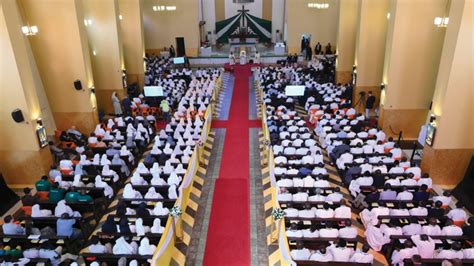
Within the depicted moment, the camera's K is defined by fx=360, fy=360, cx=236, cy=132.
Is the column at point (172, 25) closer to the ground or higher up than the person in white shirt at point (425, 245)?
higher up

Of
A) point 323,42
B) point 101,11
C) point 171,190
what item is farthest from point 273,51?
point 171,190

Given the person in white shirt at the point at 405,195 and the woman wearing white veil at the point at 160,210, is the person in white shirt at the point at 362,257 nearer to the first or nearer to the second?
the person in white shirt at the point at 405,195

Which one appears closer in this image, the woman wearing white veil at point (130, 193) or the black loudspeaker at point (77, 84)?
the woman wearing white veil at point (130, 193)

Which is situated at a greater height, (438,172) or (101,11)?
(101,11)

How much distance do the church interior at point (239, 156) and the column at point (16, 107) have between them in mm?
47

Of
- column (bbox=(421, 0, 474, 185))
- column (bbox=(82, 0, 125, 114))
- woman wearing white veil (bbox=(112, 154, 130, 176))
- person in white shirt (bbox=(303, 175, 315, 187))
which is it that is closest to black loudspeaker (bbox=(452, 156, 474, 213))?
column (bbox=(421, 0, 474, 185))

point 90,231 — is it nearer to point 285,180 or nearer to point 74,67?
point 285,180

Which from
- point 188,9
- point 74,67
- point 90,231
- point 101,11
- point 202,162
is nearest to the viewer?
point 90,231

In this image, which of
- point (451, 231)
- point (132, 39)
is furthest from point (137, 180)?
point (132, 39)

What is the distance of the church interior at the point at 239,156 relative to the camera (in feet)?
30.8

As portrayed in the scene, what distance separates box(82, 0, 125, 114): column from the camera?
2002 cm

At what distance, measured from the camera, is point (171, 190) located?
36.7 ft

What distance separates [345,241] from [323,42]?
29.0 meters

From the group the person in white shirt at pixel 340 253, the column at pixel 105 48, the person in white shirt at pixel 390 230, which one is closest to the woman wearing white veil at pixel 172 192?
the person in white shirt at pixel 340 253
